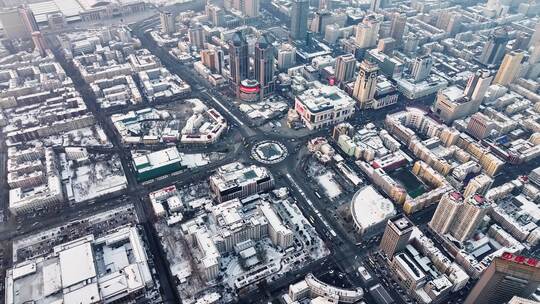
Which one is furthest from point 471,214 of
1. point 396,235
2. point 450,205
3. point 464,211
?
point 396,235

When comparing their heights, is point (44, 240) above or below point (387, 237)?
below

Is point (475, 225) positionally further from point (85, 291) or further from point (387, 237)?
point (85, 291)

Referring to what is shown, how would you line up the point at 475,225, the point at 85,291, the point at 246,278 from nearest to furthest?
1. the point at 85,291
2. the point at 246,278
3. the point at 475,225

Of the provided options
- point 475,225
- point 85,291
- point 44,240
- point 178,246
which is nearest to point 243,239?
point 178,246

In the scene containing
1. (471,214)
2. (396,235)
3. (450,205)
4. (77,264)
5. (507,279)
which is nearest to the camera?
(507,279)

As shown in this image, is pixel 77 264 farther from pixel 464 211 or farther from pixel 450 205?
pixel 464 211

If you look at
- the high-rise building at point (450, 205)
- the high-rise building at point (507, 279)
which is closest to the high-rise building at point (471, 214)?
the high-rise building at point (450, 205)
